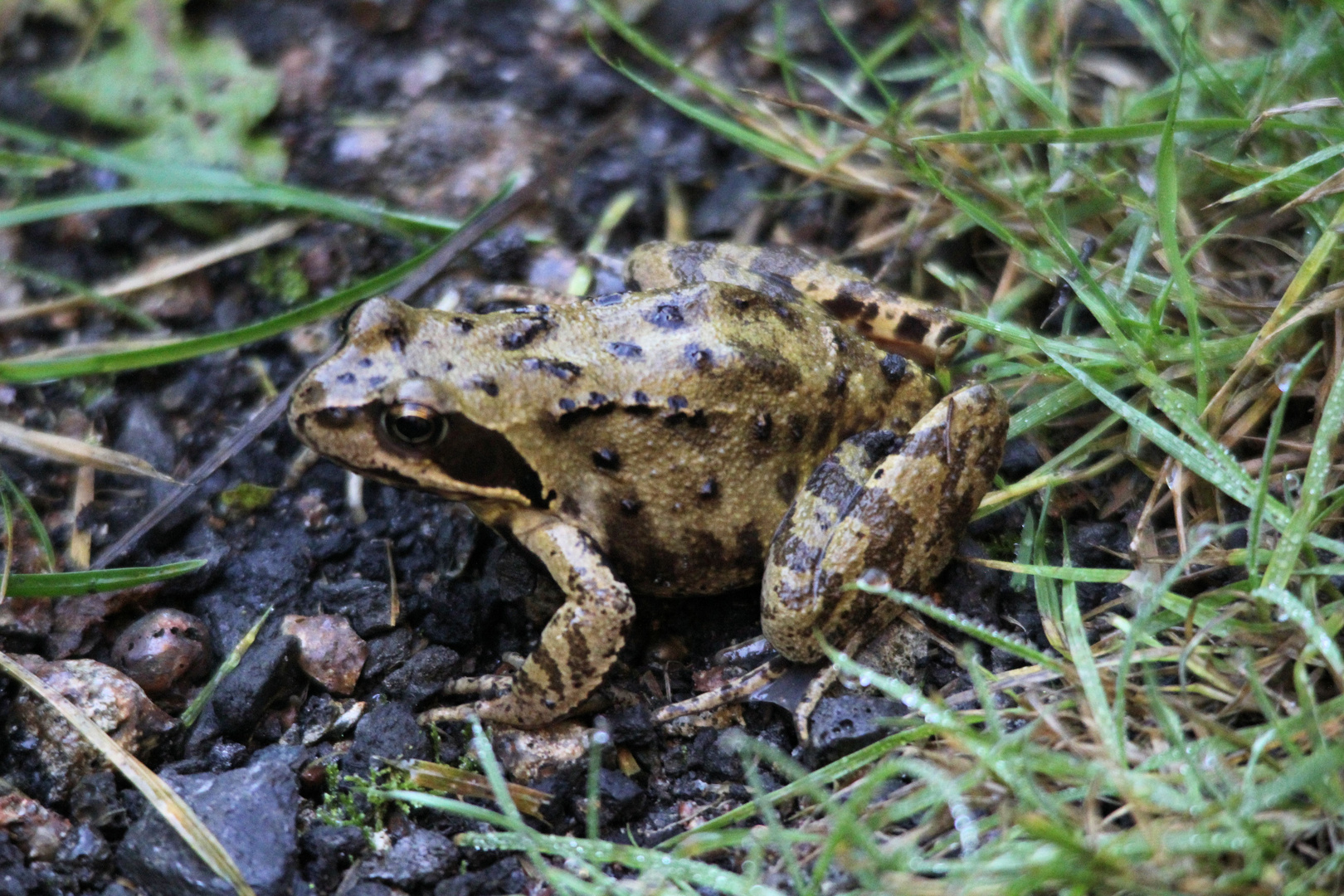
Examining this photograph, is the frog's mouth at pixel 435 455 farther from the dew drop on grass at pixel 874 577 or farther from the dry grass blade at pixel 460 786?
the dew drop on grass at pixel 874 577

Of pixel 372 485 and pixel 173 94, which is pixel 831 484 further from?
pixel 173 94

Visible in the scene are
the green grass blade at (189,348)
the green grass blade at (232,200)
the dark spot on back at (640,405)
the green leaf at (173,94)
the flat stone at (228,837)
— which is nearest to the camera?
the flat stone at (228,837)

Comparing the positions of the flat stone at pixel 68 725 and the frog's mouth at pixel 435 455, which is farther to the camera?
the frog's mouth at pixel 435 455

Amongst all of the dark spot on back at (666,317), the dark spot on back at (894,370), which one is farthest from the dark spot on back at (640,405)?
the dark spot on back at (894,370)

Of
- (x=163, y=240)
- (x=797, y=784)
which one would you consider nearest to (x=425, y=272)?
(x=163, y=240)

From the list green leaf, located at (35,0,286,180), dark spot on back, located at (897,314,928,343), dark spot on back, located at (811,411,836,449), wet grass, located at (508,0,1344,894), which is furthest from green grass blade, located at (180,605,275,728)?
dark spot on back, located at (897,314,928,343)

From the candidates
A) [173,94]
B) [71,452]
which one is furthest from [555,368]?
[173,94]
